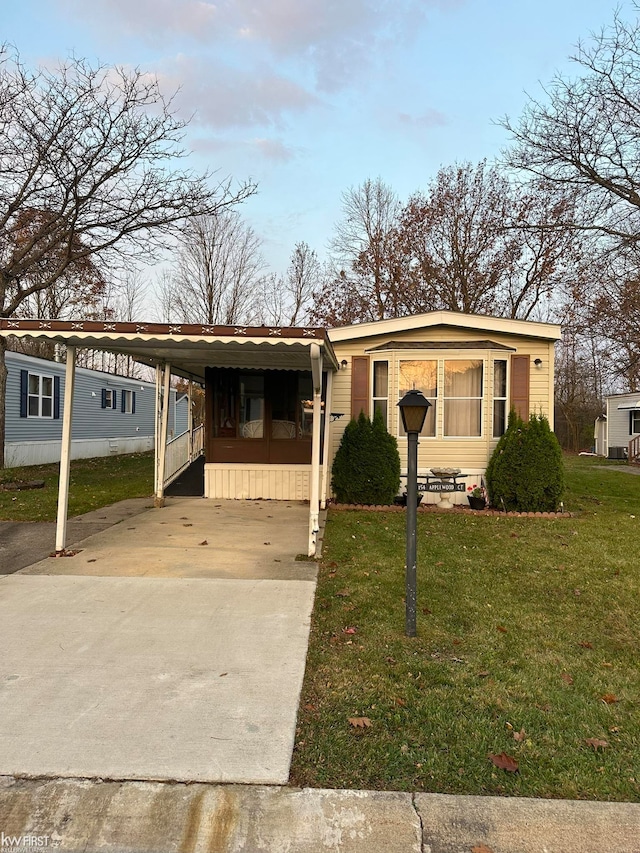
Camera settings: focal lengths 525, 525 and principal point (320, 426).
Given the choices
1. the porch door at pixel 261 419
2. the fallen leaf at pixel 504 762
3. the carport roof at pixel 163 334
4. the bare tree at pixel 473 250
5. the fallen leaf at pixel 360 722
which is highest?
the bare tree at pixel 473 250

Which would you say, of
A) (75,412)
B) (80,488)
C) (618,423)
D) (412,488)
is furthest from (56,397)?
(618,423)

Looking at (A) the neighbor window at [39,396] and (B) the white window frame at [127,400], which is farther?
(B) the white window frame at [127,400]

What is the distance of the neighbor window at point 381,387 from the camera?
9852 millimetres

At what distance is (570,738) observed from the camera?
259cm

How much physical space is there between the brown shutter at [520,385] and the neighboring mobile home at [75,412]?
8.71 meters

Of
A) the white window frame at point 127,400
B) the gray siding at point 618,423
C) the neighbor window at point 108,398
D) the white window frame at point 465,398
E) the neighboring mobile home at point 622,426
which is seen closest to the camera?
the white window frame at point 465,398

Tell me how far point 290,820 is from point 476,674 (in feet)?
5.27

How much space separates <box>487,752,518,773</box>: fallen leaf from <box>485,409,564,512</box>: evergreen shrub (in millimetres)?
6798

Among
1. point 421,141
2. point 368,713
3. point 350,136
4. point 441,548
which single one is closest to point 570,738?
point 368,713

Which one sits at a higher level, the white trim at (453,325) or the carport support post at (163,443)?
the white trim at (453,325)

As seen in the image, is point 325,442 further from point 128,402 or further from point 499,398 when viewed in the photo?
point 128,402

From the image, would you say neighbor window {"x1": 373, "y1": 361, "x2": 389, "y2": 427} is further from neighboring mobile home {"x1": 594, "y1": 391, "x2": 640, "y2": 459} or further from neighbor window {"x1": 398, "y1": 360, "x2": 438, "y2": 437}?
neighboring mobile home {"x1": 594, "y1": 391, "x2": 640, "y2": 459}

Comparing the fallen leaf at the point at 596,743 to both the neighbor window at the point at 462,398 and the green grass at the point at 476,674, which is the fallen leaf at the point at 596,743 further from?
the neighbor window at the point at 462,398

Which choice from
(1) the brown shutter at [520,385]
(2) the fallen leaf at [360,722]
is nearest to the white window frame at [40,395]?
(1) the brown shutter at [520,385]
